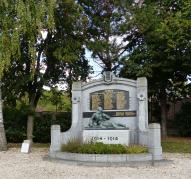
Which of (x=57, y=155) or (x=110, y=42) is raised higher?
(x=110, y=42)

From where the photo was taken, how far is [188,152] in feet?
56.9

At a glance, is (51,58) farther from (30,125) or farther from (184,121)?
(184,121)

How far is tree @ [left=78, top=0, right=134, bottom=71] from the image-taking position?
72.9ft

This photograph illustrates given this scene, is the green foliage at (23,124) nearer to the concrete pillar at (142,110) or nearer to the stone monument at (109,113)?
the stone monument at (109,113)

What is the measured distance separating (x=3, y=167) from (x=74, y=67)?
31.8 feet

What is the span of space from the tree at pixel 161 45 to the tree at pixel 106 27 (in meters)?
0.67

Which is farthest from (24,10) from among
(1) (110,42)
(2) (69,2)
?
(1) (110,42)

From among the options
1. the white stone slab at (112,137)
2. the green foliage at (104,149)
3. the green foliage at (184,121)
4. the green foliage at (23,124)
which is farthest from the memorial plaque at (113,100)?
the green foliage at (184,121)

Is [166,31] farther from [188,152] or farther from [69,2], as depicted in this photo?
[188,152]

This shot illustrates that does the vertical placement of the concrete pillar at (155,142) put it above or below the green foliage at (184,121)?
below

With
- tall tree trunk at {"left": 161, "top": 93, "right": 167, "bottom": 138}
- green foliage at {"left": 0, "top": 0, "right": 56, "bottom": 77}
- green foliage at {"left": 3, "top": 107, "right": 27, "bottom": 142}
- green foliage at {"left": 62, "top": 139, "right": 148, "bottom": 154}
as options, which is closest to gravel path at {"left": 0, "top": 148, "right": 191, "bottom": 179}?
green foliage at {"left": 62, "top": 139, "right": 148, "bottom": 154}

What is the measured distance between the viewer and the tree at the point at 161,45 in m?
22.5

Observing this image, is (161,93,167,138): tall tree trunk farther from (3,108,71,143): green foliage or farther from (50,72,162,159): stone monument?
(50,72,162,159): stone monument

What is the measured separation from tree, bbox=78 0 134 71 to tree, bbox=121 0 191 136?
0.67 m
